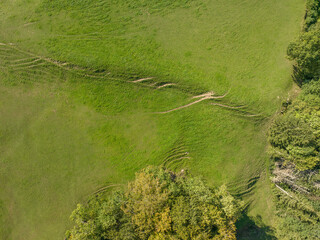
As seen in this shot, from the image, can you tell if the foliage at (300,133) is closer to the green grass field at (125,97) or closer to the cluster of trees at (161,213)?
the green grass field at (125,97)

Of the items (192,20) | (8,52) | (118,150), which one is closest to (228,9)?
(192,20)

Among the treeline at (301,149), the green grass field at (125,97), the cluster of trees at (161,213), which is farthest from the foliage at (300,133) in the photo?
the cluster of trees at (161,213)

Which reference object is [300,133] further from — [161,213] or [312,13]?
[161,213]

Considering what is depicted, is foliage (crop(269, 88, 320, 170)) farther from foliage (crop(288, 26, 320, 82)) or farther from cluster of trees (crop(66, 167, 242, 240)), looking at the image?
cluster of trees (crop(66, 167, 242, 240))

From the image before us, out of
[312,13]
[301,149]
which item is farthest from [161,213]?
[312,13]

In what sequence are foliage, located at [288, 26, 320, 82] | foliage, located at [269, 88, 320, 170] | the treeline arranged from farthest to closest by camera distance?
foliage, located at [288, 26, 320, 82] → the treeline → foliage, located at [269, 88, 320, 170]

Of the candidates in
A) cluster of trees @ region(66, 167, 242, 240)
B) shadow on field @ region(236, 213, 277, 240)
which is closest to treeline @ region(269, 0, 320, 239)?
shadow on field @ region(236, 213, 277, 240)
